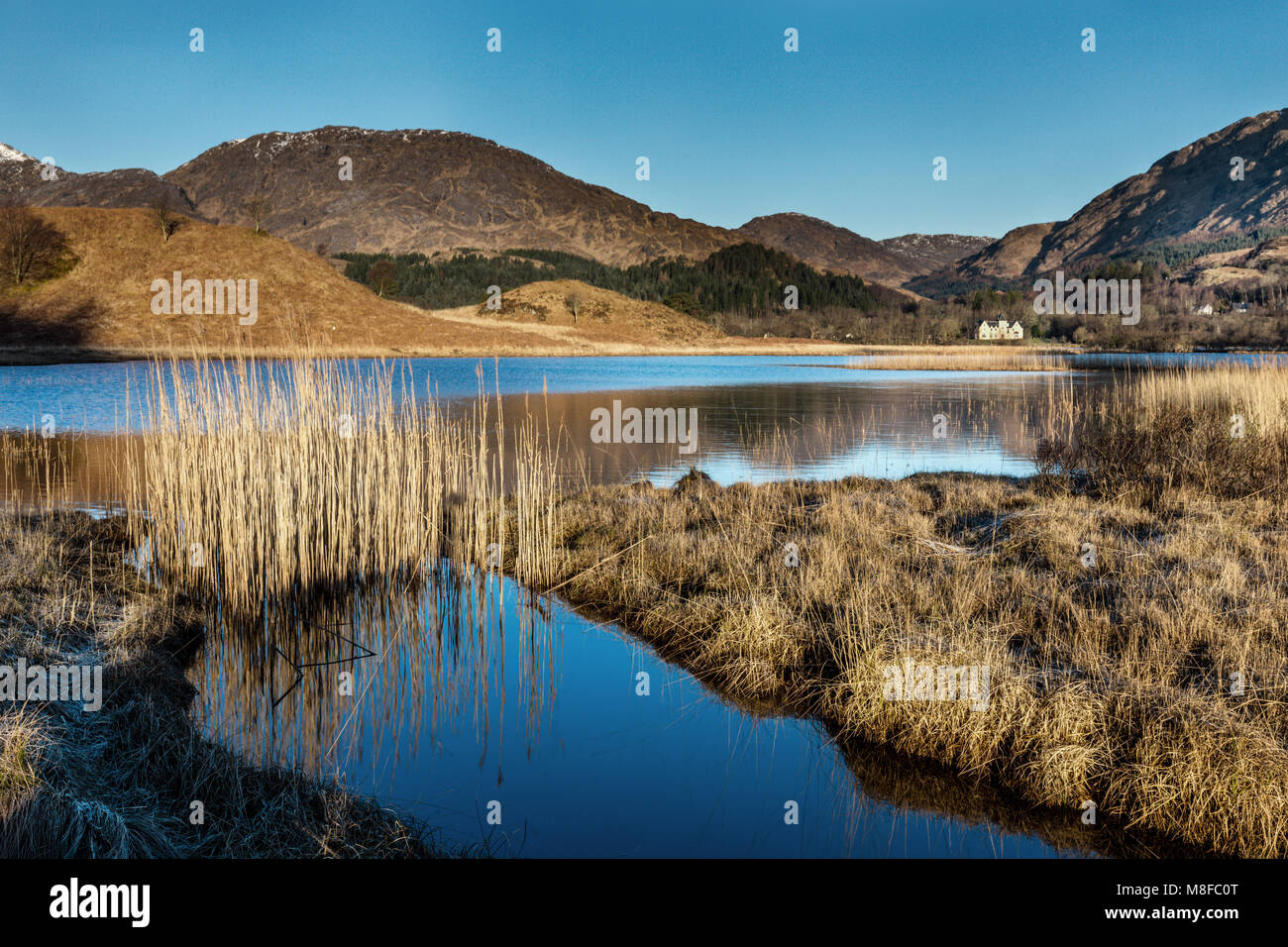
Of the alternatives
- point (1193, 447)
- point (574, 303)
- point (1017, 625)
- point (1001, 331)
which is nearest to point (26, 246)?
point (574, 303)

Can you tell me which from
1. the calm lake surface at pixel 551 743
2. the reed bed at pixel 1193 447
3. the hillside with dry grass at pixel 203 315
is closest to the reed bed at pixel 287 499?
the calm lake surface at pixel 551 743

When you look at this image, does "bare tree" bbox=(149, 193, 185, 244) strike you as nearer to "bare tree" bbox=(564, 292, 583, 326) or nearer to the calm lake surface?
"bare tree" bbox=(564, 292, 583, 326)

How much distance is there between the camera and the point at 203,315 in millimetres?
46969

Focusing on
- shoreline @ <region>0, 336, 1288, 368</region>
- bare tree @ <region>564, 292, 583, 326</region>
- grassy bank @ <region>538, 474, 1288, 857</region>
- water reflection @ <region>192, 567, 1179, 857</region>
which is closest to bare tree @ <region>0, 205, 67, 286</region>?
shoreline @ <region>0, 336, 1288, 368</region>

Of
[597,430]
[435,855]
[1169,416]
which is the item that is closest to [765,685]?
[435,855]

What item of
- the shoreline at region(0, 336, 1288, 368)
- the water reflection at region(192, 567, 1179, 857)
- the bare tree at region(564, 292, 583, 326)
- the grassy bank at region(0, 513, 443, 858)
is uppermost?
the bare tree at region(564, 292, 583, 326)

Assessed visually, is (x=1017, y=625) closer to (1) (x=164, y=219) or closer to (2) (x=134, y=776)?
(2) (x=134, y=776)

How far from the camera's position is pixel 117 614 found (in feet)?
18.1

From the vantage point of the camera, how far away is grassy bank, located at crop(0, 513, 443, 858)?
2838 mm

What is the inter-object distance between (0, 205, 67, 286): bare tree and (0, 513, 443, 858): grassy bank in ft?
180

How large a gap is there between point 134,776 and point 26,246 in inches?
2334

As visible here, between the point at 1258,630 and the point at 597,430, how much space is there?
1412 cm

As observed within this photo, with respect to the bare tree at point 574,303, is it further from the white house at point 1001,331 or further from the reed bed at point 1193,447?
the reed bed at point 1193,447
